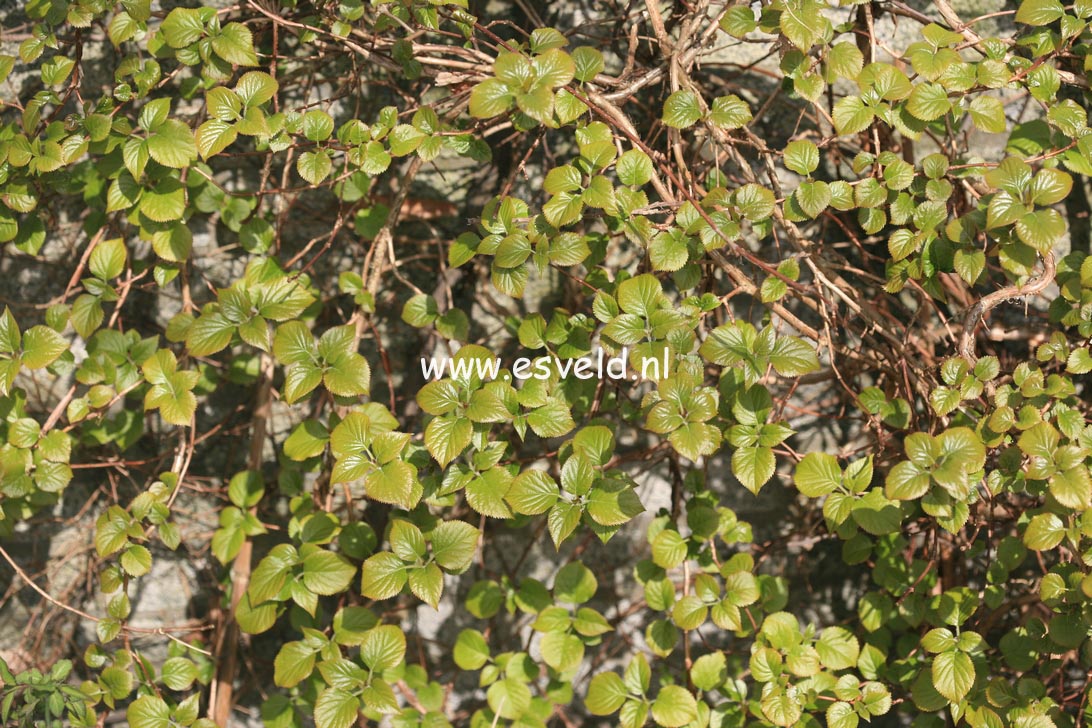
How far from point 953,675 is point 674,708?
1.23 feet

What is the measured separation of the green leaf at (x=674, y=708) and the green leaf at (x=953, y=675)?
1.08 feet

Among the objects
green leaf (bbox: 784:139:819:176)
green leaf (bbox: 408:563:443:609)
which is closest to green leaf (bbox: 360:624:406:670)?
green leaf (bbox: 408:563:443:609)

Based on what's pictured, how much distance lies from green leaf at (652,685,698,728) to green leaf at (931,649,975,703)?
1.08ft

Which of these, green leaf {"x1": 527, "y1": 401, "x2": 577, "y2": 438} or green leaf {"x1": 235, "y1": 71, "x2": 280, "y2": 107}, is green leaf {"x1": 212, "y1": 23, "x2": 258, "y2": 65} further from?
green leaf {"x1": 527, "y1": 401, "x2": 577, "y2": 438}

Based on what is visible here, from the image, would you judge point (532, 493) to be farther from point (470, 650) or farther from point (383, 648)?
point (470, 650)

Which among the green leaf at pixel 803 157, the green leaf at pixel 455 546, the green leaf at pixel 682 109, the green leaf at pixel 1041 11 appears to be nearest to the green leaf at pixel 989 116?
the green leaf at pixel 1041 11

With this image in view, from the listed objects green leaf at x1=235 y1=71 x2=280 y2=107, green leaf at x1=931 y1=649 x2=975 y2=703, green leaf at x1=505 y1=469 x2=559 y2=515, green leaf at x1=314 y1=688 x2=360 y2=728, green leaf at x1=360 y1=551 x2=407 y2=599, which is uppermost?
green leaf at x1=235 y1=71 x2=280 y2=107

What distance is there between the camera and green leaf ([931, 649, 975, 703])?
3.80ft

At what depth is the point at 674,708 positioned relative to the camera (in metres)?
1.27

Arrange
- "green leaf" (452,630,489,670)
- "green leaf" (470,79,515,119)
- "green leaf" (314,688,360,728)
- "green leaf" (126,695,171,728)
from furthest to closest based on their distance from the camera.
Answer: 1. "green leaf" (452,630,489,670)
2. "green leaf" (126,695,171,728)
3. "green leaf" (314,688,360,728)
4. "green leaf" (470,79,515,119)

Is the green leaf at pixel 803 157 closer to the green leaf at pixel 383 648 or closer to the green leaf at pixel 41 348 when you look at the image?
the green leaf at pixel 383 648

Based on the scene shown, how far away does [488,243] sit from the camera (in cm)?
113

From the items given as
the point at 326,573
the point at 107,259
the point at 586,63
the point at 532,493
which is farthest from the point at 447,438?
the point at 107,259

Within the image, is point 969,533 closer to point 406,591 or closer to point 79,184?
point 406,591
